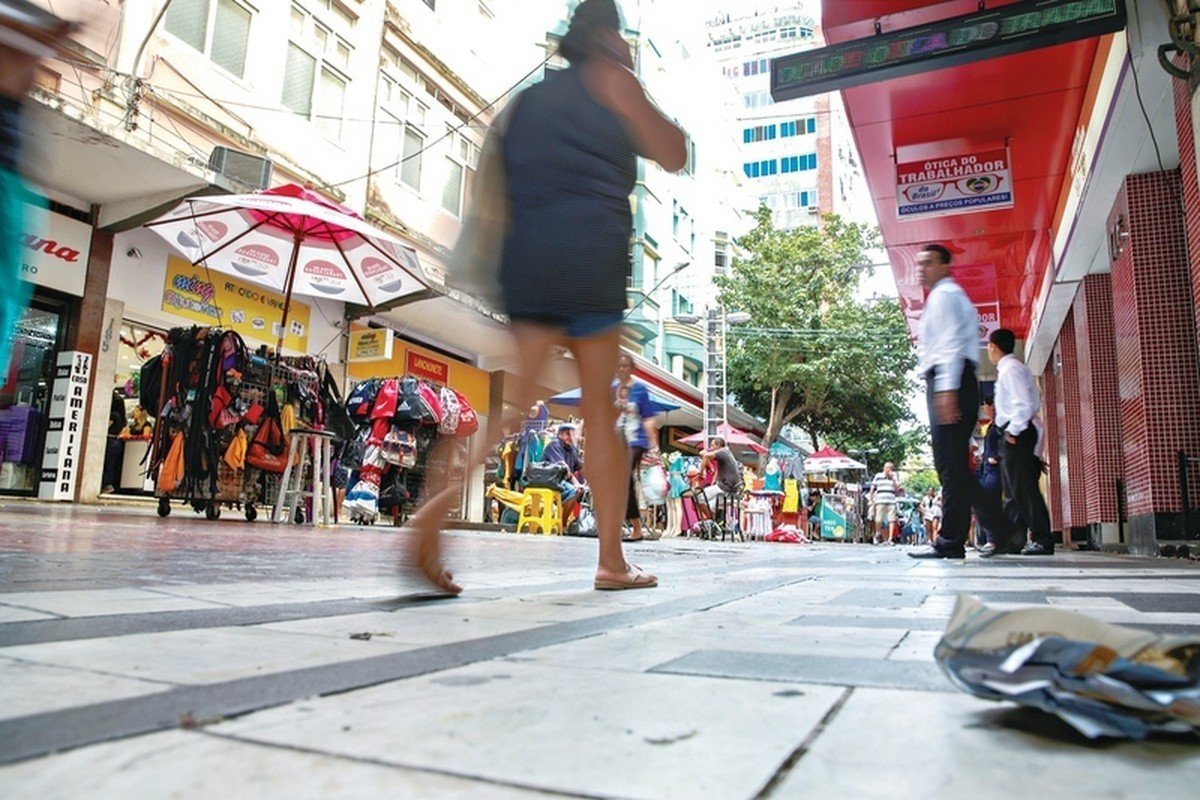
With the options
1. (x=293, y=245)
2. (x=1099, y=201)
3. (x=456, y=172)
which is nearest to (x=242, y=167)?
(x=293, y=245)

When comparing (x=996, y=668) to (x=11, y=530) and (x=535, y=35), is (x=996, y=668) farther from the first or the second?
(x=535, y=35)

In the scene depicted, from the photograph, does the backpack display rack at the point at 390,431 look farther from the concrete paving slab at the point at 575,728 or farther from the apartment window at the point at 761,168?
the apartment window at the point at 761,168

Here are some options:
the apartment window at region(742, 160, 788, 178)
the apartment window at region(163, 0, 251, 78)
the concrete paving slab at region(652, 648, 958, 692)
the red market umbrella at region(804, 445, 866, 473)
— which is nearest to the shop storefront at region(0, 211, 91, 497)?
the apartment window at region(163, 0, 251, 78)

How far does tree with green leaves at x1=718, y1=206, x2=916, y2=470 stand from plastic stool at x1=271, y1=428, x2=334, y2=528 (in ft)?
73.9

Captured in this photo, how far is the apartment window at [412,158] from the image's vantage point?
1576 cm

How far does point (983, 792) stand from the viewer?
29.8 inches

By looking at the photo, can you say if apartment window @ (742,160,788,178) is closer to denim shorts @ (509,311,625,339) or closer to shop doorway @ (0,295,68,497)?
shop doorway @ (0,295,68,497)

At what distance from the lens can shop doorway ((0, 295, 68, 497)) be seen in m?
9.71

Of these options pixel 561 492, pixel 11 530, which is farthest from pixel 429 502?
pixel 561 492

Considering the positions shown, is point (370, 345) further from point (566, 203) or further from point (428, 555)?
point (428, 555)

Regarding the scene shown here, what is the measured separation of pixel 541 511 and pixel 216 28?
318 inches

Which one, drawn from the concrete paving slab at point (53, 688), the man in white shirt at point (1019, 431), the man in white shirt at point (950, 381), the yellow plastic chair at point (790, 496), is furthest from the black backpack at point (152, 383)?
the yellow plastic chair at point (790, 496)

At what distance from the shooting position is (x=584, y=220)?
270cm

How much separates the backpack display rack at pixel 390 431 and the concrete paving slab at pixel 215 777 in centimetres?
861
